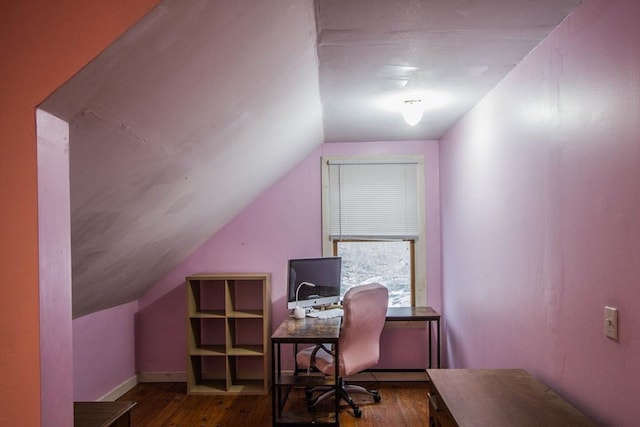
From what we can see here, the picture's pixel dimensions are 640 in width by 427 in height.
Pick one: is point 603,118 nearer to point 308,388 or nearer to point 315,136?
point 315,136

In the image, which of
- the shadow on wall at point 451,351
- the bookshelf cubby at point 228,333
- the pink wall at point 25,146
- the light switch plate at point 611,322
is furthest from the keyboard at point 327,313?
the pink wall at point 25,146

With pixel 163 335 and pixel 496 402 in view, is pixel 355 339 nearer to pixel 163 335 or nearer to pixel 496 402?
pixel 496 402

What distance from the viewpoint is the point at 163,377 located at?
4.86 meters

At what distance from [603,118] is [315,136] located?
112 inches

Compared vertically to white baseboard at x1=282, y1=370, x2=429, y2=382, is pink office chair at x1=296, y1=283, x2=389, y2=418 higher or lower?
higher

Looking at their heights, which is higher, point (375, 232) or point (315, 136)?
point (315, 136)

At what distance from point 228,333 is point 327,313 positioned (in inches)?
37.0

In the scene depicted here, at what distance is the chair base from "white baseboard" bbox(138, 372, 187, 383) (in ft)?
4.41

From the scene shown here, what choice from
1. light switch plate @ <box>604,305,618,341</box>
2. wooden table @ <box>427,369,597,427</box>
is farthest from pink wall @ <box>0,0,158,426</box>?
light switch plate @ <box>604,305,618,341</box>

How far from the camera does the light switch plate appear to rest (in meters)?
1.74

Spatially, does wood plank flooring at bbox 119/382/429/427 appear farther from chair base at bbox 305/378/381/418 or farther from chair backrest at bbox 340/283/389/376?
chair backrest at bbox 340/283/389/376

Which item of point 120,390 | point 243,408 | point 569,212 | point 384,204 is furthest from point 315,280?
point 569,212

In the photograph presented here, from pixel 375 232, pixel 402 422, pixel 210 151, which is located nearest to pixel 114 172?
pixel 210 151

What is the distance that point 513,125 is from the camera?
108 inches
